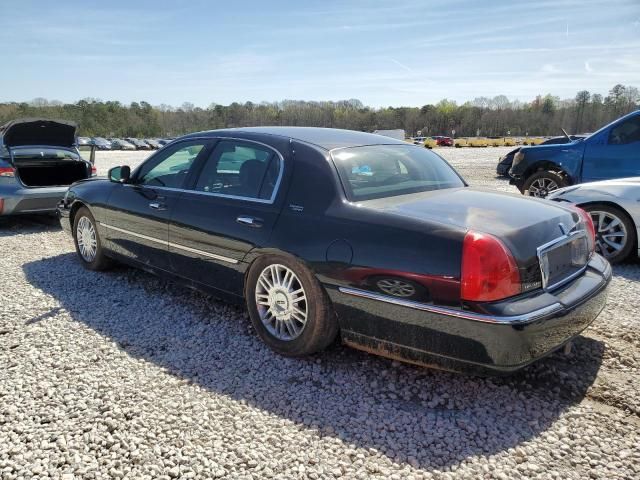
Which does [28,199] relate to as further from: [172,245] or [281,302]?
[281,302]

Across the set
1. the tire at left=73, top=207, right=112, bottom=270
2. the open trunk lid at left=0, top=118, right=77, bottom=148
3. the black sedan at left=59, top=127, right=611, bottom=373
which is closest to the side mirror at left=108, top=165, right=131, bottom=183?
the black sedan at left=59, top=127, right=611, bottom=373

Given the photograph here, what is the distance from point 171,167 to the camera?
13.7 feet

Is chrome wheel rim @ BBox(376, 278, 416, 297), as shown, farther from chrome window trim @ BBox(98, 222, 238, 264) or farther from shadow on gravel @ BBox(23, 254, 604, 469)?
chrome window trim @ BBox(98, 222, 238, 264)

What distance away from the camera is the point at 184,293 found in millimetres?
4414

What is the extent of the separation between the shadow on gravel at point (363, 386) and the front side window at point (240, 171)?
3.42 ft

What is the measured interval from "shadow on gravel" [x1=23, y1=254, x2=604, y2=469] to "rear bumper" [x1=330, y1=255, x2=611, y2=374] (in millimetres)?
269

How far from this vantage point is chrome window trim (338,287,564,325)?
2340 mm

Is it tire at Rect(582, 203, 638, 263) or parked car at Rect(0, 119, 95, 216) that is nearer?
tire at Rect(582, 203, 638, 263)

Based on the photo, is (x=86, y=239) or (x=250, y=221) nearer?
(x=250, y=221)

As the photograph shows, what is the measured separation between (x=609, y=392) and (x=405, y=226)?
4.99 ft

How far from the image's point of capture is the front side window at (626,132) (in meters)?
7.06

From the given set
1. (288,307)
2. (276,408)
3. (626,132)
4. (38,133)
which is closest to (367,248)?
(288,307)

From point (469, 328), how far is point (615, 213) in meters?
3.81

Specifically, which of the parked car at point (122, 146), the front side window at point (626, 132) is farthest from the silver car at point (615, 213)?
the parked car at point (122, 146)
